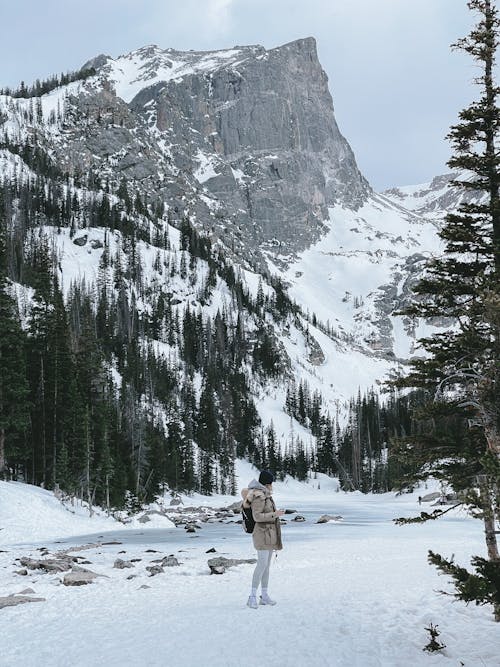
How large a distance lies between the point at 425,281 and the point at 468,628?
6.21 metres

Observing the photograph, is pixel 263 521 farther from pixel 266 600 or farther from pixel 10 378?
pixel 10 378

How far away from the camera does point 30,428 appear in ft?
149

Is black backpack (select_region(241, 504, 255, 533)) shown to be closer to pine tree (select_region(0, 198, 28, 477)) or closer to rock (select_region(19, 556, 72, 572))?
rock (select_region(19, 556, 72, 572))

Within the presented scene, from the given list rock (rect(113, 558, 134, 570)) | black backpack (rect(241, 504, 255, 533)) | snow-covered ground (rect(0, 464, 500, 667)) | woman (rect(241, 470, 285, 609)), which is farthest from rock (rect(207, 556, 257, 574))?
black backpack (rect(241, 504, 255, 533))

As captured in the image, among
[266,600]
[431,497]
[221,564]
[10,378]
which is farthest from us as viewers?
[431,497]

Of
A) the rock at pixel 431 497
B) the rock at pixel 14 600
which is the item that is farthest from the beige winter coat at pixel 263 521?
the rock at pixel 431 497

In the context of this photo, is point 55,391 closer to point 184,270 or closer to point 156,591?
point 156,591

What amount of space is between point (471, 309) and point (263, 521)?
5.50m

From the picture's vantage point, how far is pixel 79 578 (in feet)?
47.7

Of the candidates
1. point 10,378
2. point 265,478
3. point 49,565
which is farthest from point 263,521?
point 10,378

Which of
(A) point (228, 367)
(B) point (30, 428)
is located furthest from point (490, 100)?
(A) point (228, 367)

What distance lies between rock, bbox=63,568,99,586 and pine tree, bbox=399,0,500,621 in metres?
9.39

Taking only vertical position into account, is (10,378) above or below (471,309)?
above

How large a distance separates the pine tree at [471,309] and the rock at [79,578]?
9387mm
